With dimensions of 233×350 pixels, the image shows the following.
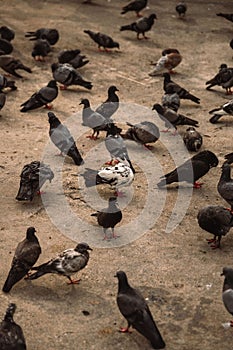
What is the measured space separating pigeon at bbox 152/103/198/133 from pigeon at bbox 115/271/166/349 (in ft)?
20.7

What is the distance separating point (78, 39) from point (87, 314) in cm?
1190

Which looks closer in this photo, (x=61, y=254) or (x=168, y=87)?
(x=61, y=254)

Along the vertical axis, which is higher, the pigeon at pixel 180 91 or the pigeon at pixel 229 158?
the pigeon at pixel 229 158

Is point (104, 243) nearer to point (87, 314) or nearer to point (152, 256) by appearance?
point (152, 256)

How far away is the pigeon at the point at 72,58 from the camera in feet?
58.9

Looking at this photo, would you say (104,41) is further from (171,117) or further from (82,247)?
(82,247)

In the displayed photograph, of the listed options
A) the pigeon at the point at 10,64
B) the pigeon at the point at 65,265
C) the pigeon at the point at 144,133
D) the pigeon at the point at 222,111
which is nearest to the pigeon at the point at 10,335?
the pigeon at the point at 65,265

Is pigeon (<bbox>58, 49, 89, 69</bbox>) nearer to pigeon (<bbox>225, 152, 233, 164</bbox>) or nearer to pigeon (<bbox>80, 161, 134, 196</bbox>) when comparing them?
pigeon (<bbox>225, 152, 233, 164</bbox>)

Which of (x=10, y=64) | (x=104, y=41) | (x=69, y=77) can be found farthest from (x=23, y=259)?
(x=104, y=41)

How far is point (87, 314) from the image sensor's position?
9.37 m

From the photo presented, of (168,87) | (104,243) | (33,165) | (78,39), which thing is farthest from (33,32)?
(104,243)

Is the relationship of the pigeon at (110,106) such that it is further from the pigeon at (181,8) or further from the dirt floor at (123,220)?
the pigeon at (181,8)

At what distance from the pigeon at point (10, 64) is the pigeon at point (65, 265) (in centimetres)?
834

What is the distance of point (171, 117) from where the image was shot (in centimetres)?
1505
